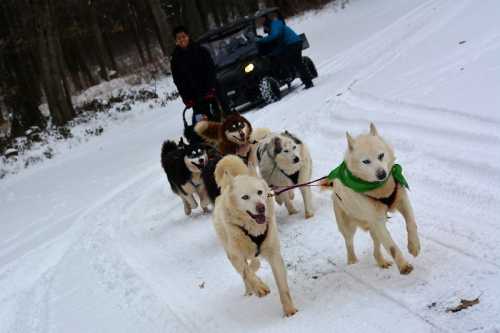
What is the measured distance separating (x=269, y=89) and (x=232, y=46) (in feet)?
5.29

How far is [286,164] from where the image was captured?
21.5 feet

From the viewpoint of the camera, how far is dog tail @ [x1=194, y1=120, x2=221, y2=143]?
7.72 metres

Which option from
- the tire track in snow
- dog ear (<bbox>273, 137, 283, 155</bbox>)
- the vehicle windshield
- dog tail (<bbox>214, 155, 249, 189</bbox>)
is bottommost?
the tire track in snow

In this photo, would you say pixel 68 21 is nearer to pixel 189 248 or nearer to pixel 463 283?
pixel 189 248

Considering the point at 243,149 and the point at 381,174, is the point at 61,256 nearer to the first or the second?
the point at 243,149

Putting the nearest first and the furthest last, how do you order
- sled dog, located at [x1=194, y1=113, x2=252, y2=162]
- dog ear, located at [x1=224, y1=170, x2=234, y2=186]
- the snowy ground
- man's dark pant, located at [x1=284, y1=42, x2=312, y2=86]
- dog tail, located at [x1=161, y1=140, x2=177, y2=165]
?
1. the snowy ground
2. dog ear, located at [x1=224, y1=170, x2=234, y2=186]
3. sled dog, located at [x1=194, y1=113, x2=252, y2=162]
4. dog tail, located at [x1=161, y1=140, x2=177, y2=165]
5. man's dark pant, located at [x1=284, y1=42, x2=312, y2=86]

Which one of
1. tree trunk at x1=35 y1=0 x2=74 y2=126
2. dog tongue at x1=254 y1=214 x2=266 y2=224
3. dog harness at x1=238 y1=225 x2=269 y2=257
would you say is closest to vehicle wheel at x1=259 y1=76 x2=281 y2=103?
dog harness at x1=238 y1=225 x2=269 y2=257

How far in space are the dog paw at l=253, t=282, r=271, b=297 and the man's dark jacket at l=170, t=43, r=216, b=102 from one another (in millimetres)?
4194

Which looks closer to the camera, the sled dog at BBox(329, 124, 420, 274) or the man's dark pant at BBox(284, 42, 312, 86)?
the sled dog at BBox(329, 124, 420, 274)

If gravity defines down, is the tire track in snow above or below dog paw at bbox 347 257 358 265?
below

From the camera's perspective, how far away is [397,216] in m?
5.62

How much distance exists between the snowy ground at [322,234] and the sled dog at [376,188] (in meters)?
0.28

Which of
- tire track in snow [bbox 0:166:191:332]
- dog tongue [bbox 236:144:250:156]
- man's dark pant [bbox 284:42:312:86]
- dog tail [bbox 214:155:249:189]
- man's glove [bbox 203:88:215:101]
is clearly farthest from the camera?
man's dark pant [bbox 284:42:312:86]

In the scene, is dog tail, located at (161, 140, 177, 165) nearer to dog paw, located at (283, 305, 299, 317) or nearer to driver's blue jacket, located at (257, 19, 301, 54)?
dog paw, located at (283, 305, 299, 317)
